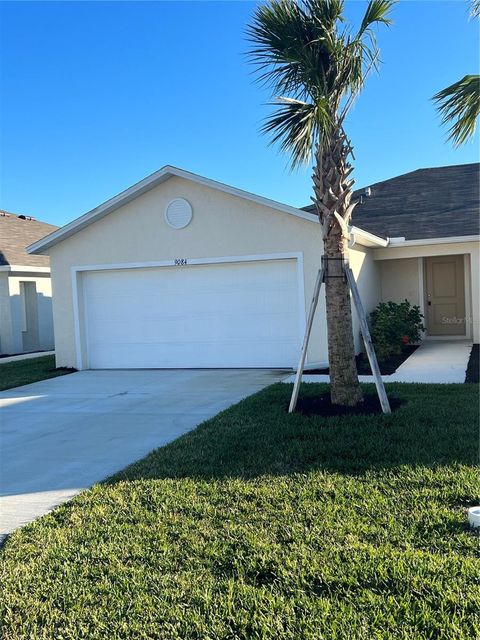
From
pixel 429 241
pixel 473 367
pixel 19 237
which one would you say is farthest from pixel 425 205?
pixel 19 237

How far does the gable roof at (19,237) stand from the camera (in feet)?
59.3

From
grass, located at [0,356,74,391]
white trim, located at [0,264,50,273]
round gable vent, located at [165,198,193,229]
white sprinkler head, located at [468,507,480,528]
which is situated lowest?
white sprinkler head, located at [468,507,480,528]

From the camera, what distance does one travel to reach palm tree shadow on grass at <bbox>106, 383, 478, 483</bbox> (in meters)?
5.19

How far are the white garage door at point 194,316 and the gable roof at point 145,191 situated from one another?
110 cm

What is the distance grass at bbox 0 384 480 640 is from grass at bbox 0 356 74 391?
7.10 meters

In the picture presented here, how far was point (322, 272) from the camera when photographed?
7238 millimetres

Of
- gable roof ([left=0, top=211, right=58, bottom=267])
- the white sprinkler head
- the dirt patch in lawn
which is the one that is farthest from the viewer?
gable roof ([left=0, top=211, right=58, bottom=267])

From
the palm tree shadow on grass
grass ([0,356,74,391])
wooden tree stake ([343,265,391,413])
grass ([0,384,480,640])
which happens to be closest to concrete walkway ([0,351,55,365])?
grass ([0,356,74,391])

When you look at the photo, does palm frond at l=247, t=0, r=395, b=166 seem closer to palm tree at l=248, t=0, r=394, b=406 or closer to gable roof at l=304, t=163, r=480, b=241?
palm tree at l=248, t=0, r=394, b=406

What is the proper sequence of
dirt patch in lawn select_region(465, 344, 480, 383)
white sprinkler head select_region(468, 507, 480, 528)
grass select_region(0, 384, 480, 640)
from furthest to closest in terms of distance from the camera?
dirt patch in lawn select_region(465, 344, 480, 383)
white sprinkler head select_region(468, 507, 480, 528)
grass select_region(0, 384, 480, 640)

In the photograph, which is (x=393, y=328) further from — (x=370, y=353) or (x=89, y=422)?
(x=89, y=422)

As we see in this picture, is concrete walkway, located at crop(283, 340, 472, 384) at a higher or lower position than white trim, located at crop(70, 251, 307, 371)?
lower

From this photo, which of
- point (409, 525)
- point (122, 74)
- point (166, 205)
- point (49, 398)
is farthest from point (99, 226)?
point (409, 525)

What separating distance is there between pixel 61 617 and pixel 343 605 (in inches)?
59.9
